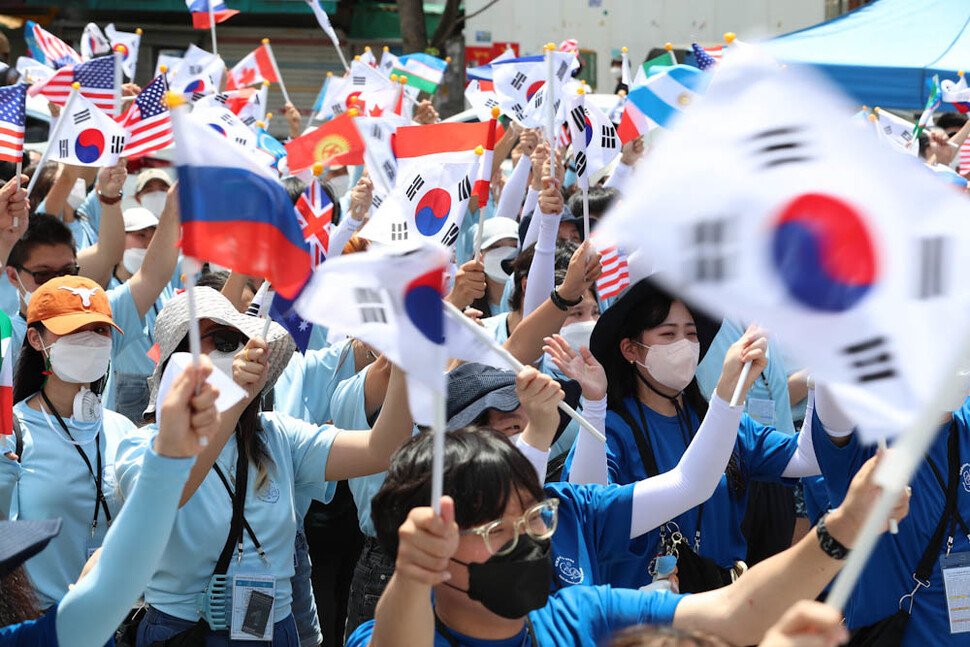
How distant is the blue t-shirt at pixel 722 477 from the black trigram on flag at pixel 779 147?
6.01 ft

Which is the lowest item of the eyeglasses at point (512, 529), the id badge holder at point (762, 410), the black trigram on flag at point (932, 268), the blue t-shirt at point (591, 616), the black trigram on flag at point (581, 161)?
the id badge holder at point (762, 410)

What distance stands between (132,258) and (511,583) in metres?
4.84

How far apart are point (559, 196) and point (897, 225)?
10.9ft

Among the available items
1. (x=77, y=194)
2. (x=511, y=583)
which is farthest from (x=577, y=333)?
(x=77, y=194)

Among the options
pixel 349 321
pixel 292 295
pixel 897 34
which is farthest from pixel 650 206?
pixel 897 34

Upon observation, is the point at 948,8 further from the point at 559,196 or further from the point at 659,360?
the point at 659,360

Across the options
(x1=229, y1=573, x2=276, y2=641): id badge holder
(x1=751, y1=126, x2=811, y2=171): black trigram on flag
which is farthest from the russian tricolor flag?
(x1=751, y1=126, x2=811, y2=171): black trigram on flag

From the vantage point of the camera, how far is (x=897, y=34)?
1258cm

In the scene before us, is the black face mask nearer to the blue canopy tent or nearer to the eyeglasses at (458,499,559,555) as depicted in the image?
the eyeglasses at (458,499,559,555)

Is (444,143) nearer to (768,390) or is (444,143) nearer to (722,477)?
(768,390)

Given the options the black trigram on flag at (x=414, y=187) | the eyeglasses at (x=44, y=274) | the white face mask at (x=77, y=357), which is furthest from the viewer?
the eyeglasses at (x=44, y=274)

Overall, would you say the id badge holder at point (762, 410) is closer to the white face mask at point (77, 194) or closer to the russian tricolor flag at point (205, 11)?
the white face mask at point (77, 194)

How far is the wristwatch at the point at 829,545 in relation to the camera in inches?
89.8

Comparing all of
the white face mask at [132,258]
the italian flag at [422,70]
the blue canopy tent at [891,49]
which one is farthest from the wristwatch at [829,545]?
the blue canopy tent at [891,49]
